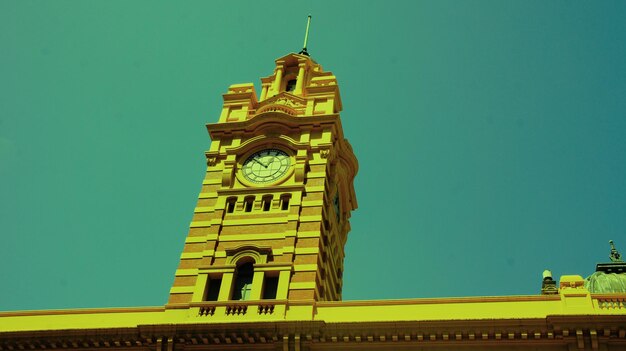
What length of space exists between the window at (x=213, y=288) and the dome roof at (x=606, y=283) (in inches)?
649

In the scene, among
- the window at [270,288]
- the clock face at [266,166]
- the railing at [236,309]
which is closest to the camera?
the railing at [236,309]

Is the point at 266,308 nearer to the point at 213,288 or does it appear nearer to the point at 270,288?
the point at 270,288

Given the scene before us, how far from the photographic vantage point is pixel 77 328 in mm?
28109

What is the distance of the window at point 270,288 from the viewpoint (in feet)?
98.2

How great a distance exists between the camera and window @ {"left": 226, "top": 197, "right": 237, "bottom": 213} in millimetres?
33594

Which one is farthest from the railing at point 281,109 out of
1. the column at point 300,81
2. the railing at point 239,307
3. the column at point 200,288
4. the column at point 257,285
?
the railing at point 239,307

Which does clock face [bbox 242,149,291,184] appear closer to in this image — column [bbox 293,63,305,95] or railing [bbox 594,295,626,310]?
column [bbox 293,63,305,95]

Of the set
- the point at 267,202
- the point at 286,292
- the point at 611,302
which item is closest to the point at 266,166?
the point at 267,202

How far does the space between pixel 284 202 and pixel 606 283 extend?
594 inches

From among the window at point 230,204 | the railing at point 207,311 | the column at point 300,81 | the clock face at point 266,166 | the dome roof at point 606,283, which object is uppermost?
the column at point 300,81

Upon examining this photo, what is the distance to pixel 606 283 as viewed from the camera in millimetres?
33906

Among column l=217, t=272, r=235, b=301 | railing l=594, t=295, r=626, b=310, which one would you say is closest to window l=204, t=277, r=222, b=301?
column l=217, t=272, r=235, b=301

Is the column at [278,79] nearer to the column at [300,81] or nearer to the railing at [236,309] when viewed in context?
the column at [300,81]

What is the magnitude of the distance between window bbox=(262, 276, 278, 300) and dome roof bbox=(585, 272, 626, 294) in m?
14.3
